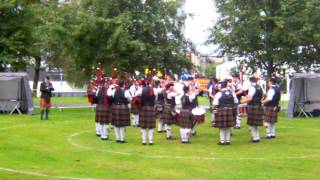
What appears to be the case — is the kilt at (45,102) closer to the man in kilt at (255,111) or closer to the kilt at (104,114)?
the kilt at (104,114)

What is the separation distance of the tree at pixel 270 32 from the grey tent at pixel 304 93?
6.88 ft

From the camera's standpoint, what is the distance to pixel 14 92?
24.9 m

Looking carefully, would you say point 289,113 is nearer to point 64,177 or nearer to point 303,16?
point 303,16

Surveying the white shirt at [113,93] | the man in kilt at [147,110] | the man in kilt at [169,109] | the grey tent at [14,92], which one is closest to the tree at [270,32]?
the grey tent at [14,92]

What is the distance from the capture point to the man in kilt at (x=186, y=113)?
48.3 feet

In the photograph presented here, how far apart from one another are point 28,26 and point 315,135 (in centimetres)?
1744

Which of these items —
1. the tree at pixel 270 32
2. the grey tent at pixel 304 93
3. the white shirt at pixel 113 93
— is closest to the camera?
the white shirt at pixel 113 93

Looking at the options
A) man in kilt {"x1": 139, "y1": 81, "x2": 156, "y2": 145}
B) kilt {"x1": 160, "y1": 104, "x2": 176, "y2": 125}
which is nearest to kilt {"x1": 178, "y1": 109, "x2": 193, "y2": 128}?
man in kilt {"x1": 139, "y1": 81, "x2": 156, "y2": 145}

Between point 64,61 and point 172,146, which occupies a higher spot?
point 64,61

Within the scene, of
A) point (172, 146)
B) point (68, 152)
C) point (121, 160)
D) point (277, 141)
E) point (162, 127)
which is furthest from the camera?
point (162, 127)

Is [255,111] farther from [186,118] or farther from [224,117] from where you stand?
[186,118]

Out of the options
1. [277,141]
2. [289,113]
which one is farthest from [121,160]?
[289,113]

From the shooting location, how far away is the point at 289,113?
24.5m

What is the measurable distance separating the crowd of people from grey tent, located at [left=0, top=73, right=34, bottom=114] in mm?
8740
